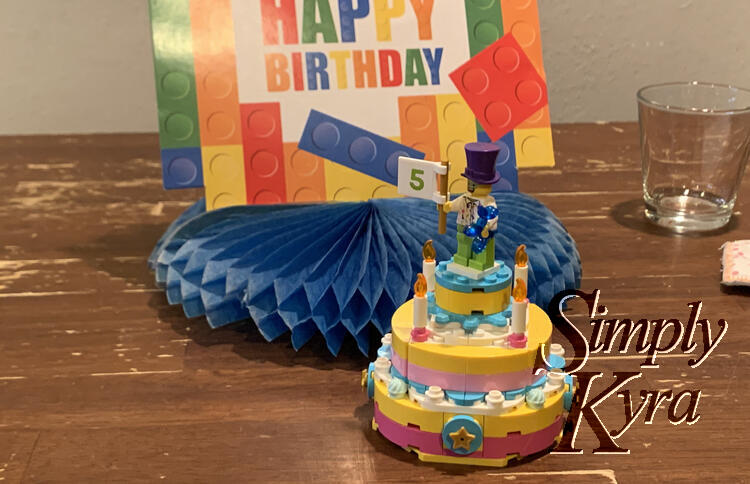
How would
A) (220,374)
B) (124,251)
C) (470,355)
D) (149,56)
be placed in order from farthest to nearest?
(149,56), (124,251), (220,374), (470,355)

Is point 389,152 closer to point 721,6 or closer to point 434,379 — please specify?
point 434,379

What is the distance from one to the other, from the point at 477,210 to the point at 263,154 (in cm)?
31

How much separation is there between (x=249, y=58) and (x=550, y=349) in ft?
1.40

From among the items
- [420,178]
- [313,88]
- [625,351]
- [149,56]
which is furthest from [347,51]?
[149,56]

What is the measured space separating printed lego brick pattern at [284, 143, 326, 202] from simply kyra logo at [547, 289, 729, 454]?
258mm

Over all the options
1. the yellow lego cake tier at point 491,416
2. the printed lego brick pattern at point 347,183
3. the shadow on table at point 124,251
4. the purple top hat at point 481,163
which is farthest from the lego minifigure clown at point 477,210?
the shadow on table at point 124,251

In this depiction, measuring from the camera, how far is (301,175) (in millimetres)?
975

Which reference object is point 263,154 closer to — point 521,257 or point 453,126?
point 453,126

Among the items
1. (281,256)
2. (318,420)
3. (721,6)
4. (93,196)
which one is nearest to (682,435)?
(318,420)

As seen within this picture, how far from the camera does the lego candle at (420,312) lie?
720mm

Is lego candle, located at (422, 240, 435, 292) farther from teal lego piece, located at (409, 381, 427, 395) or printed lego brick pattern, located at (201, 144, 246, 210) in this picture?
printed lego brick pattern, located at (201, 144, 246, 210)

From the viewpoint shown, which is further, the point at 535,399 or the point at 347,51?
the point at 347,51

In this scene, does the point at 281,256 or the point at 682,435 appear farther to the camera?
the point at 281,256

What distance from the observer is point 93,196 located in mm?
1295
